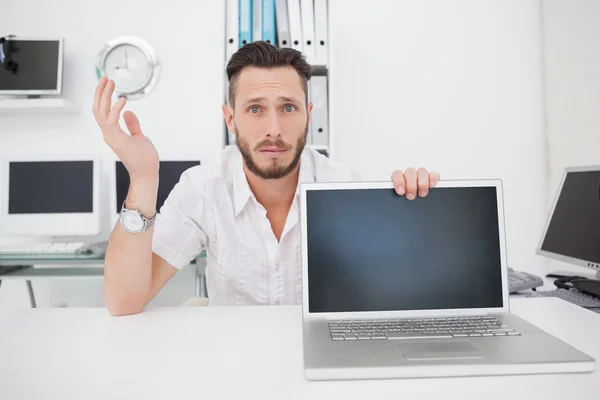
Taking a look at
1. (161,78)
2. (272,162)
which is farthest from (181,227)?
(161,78)

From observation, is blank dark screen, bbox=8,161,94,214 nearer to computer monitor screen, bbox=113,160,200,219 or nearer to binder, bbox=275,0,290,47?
computer monitor screen, bbox=113,160,200,219

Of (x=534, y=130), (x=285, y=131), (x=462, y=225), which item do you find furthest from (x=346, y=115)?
(x=462, y=225)

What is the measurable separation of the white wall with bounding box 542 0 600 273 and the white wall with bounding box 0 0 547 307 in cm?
12

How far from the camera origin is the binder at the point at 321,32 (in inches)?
84.3

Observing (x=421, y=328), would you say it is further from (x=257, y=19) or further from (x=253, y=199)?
(x=257, y=19)

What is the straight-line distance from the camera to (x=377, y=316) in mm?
789

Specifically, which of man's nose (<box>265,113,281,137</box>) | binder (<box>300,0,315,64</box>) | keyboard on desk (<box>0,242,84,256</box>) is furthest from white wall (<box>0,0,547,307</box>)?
man's nose (<box>265,113,281,137</box>)

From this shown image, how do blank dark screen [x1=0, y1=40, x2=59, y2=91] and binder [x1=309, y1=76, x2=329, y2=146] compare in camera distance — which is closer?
binder [x1=309, y1=76, x2=329, y2=146]

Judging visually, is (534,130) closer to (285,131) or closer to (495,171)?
(495,171)

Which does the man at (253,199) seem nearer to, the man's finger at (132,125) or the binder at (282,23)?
the man's finger at (132,125)

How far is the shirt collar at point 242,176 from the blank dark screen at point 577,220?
79cm

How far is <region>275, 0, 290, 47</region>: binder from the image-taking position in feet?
6.98

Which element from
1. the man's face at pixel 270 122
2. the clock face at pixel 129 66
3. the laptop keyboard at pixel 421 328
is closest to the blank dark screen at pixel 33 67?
the clock face at pixel 129 66

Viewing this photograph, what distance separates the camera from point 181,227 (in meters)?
1.25
